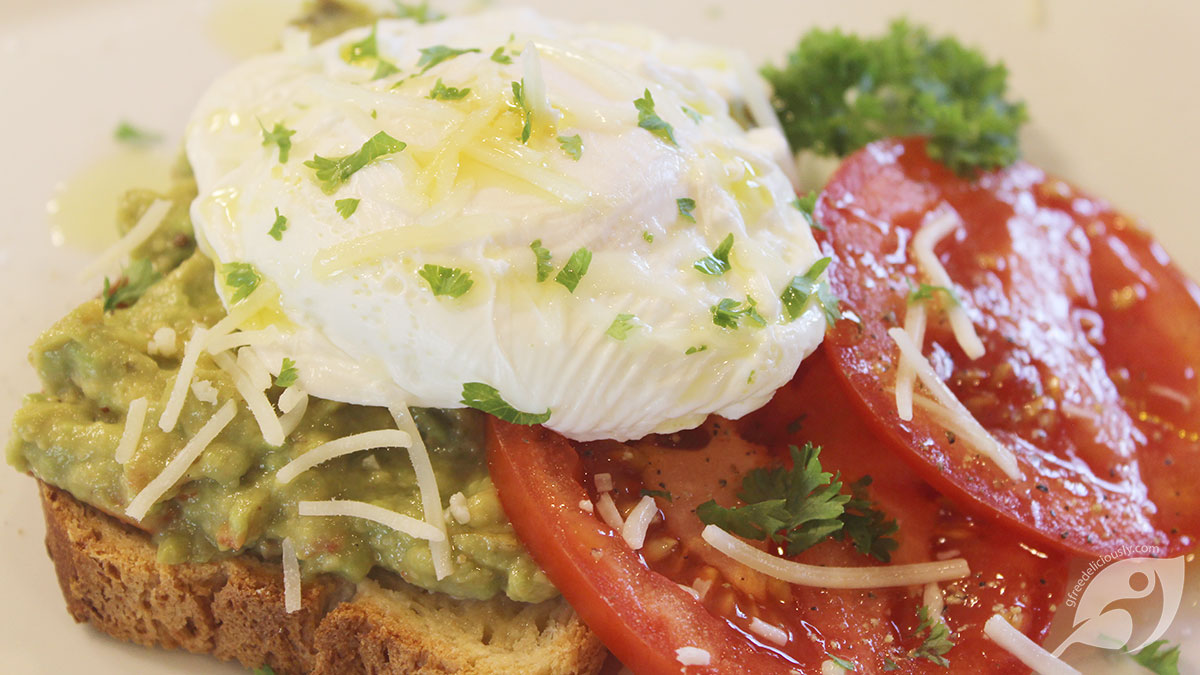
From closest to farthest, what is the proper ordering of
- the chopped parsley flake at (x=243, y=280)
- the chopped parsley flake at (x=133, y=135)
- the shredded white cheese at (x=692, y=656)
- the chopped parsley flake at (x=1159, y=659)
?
the shredded white cheese at (x=692, y=656)
the chopped parsley flake at (x=243, y=280)
the chopped parsley flake at (x=1159, y=659)
the chopped parsley flake at (x=133, y=135)

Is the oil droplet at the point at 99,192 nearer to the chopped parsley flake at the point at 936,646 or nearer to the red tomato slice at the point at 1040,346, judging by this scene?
the red tomato slice at the point at 1040,346

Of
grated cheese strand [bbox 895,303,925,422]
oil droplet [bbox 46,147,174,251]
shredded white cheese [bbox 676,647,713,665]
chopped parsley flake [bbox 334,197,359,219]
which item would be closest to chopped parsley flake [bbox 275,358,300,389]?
chopped parsley flake [bbox 334,197,359,219]

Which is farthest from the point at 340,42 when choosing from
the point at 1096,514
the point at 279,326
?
the point at 1096,514

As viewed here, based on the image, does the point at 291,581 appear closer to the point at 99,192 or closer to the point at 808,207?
the point at 808,207

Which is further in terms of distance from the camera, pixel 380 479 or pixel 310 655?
pixel 310 655

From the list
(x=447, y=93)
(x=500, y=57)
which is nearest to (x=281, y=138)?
(x=447, y=93)

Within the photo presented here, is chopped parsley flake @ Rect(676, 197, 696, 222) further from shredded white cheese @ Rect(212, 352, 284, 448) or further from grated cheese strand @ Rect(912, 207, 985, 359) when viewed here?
shredded white cheese @ Rect(212, 352, 284, 448)

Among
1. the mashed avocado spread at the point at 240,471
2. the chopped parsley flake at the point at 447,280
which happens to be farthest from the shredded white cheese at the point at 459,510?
the chopped parsley flake at the point at 447,280

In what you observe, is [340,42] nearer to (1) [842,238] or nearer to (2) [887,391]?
(1) [842,238]
